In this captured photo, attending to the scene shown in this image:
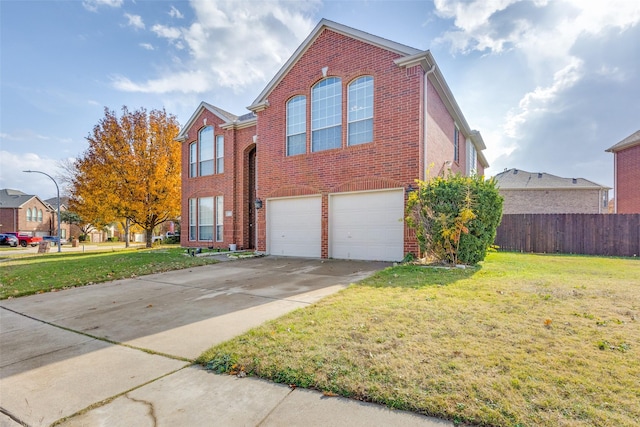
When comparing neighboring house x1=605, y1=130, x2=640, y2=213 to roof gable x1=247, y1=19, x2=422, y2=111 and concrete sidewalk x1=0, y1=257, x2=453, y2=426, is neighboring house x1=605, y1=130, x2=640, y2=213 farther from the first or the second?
concrete sidewalk x1=0, y1=257, x2=453, y2=426

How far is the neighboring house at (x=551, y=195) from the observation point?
26031 millimetres

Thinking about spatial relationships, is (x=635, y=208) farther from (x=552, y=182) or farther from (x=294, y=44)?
(x=294, y=44)

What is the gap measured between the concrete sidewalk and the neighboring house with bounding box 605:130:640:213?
74.7 ft

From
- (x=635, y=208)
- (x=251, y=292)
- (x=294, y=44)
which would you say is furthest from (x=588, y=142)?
(x=251, y=292)

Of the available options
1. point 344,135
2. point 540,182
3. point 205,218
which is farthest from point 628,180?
point 205,218

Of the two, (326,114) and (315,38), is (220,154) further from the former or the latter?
(315,38)

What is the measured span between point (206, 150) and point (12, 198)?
4755cm

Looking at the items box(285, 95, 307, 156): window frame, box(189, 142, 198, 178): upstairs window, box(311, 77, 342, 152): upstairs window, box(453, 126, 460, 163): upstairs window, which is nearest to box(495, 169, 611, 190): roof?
box(453, 126, 460, 163): upstairs window

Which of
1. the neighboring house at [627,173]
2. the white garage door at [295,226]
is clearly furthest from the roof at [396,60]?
the neighboring house at [627,173]

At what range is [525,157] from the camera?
2986cm

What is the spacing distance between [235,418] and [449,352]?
2.03 meters

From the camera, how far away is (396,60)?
9.84 meters

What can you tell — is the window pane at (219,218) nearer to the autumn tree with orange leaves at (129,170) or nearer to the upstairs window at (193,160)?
the upstairs window at (193,160)

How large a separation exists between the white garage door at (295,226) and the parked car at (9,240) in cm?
3604
